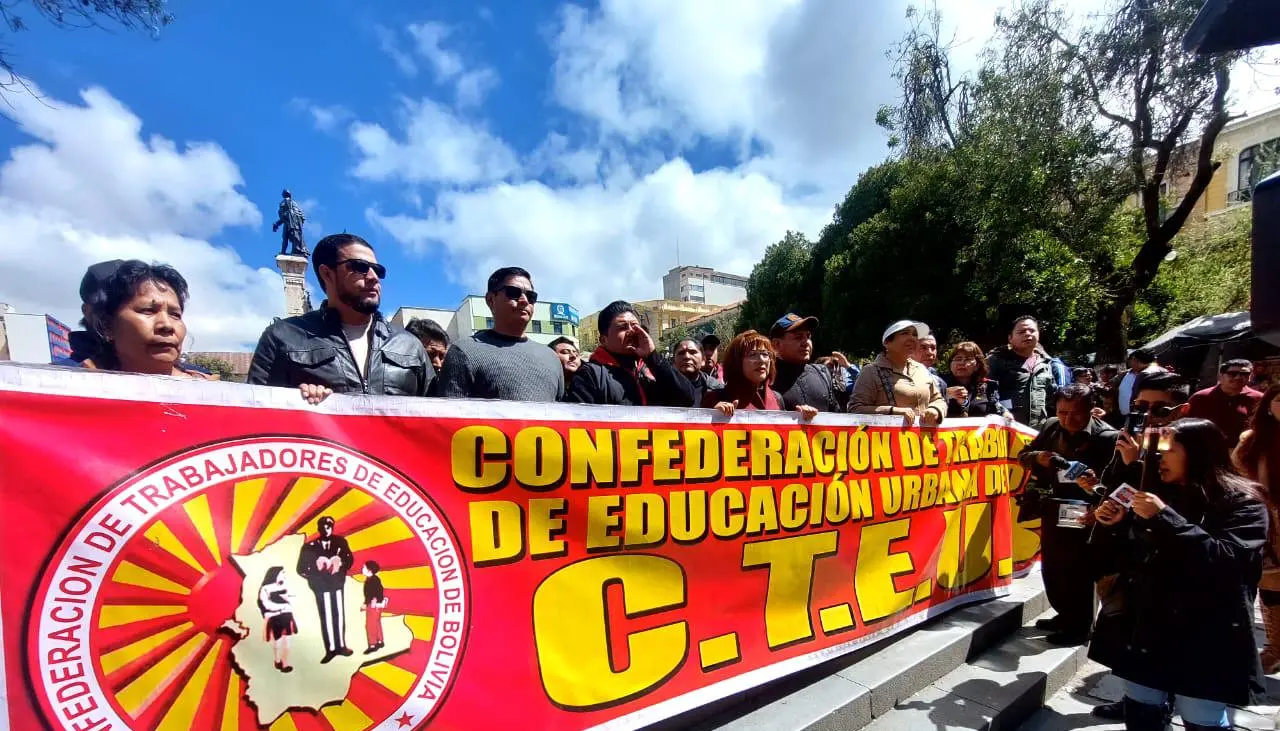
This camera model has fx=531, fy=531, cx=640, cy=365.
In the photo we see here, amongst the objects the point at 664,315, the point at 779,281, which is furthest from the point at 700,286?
the point at 779,281

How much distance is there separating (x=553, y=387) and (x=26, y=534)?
1928 mm

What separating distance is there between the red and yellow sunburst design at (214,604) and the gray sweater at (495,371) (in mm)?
1051

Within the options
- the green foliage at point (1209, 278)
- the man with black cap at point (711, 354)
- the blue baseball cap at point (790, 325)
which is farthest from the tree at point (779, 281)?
the blue baseball cap at point (790, 325)

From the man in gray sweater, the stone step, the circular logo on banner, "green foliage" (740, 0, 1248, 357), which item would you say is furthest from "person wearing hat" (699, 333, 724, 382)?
"green foliage" (740, 0, 1248, 357)

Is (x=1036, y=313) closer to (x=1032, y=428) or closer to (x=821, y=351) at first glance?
(x=1032, y=428)

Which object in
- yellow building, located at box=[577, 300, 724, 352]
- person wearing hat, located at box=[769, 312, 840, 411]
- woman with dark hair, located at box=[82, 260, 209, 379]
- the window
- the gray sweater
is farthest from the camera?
yellow building, located at box=[577, 300, 724, 352]

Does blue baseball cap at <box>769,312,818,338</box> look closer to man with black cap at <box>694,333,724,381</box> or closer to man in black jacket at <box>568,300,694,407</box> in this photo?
man in black jacket at <box>568,300,694,407</box>

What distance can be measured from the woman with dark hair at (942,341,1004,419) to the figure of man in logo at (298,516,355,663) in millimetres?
4445

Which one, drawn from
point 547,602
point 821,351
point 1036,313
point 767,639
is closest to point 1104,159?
point 1036,313

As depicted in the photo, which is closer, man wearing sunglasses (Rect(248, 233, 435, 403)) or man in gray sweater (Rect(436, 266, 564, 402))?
man wearing sunglasses (Rect(248, 233, 435, 403))

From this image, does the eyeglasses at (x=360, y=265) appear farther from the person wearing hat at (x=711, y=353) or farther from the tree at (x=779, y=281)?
the tree at (x=779, y=281)

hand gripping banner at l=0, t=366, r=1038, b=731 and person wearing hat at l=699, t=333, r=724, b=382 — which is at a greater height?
person wearing hat at l=699, t=333, r=724, b=382

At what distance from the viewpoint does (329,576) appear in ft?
5.16

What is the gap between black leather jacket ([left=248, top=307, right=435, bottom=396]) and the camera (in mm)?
2234
